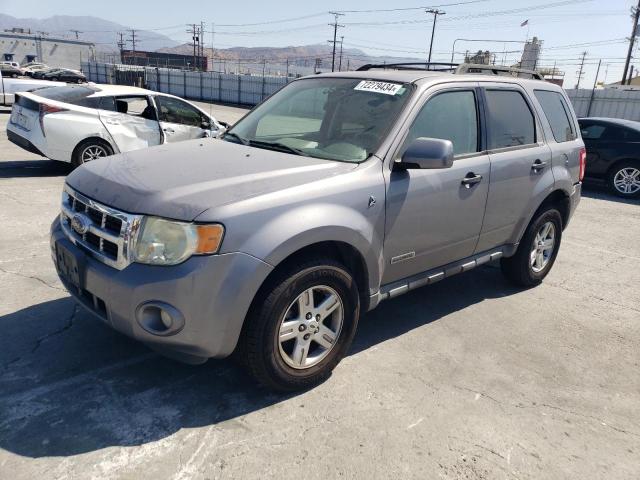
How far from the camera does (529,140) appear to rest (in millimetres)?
4566

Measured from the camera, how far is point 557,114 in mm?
5035

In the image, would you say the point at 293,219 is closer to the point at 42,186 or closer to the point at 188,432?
the point at 188,432

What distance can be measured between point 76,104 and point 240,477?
7.61m

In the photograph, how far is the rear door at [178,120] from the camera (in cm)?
902

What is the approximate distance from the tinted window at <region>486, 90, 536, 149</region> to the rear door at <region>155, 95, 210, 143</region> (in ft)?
18.6

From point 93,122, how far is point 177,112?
1393mm

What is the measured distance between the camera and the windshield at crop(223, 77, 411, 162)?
11.5ft

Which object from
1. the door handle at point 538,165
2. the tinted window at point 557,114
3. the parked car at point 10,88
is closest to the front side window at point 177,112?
the tinted window at point 557,114

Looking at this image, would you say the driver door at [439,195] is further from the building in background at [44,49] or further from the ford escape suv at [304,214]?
the building in background at [44,49]

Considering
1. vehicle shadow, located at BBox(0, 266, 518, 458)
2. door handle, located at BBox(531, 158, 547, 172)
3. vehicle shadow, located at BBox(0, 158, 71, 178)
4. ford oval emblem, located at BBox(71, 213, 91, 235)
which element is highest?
door handle, located at BBox(531, 158, 547, 172)

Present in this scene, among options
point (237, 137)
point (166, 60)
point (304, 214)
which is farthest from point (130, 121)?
point (166, 60)

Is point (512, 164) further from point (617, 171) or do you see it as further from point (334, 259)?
point (617, 171)

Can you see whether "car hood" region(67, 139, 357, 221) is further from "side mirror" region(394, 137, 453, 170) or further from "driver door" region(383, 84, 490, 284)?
"driver door" region(383, 84, 490, 284)

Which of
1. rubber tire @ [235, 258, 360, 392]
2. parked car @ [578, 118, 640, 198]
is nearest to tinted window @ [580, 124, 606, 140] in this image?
parked car @ [578, 118, 640, 198]
